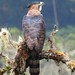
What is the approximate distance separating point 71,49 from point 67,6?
19.2 metres

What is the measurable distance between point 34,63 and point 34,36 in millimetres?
551

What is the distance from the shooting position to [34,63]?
9812mm

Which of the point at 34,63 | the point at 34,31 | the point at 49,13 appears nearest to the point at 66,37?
the point at 49,13

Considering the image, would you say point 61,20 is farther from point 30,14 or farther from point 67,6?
point 30,14

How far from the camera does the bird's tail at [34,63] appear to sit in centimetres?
982

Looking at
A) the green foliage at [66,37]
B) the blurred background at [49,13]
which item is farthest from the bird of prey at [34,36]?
the blurred background at [49,13]

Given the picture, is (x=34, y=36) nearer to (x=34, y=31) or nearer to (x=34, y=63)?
(x=34, y=31)

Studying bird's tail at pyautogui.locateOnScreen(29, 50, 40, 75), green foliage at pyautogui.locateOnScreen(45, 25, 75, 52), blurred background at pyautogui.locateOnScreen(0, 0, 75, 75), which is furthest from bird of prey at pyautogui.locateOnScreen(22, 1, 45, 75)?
blurred background at pyautogui.locateOnScreen(0, 0, 75, 75)

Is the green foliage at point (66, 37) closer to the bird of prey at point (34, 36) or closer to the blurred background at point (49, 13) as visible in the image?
the blurred background at point (49, 13)

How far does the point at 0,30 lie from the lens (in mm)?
10352

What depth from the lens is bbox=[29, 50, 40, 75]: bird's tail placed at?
9820 millimetres

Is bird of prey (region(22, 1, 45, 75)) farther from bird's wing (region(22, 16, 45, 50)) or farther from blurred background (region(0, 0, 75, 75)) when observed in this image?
blurred background (region(0, 0, 75, 75))

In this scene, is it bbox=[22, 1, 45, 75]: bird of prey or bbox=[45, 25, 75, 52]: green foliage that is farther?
bbox=[45, 25, 75, 52]: green foliage

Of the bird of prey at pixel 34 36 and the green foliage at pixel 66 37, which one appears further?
the green foliage at pixel 66 37
